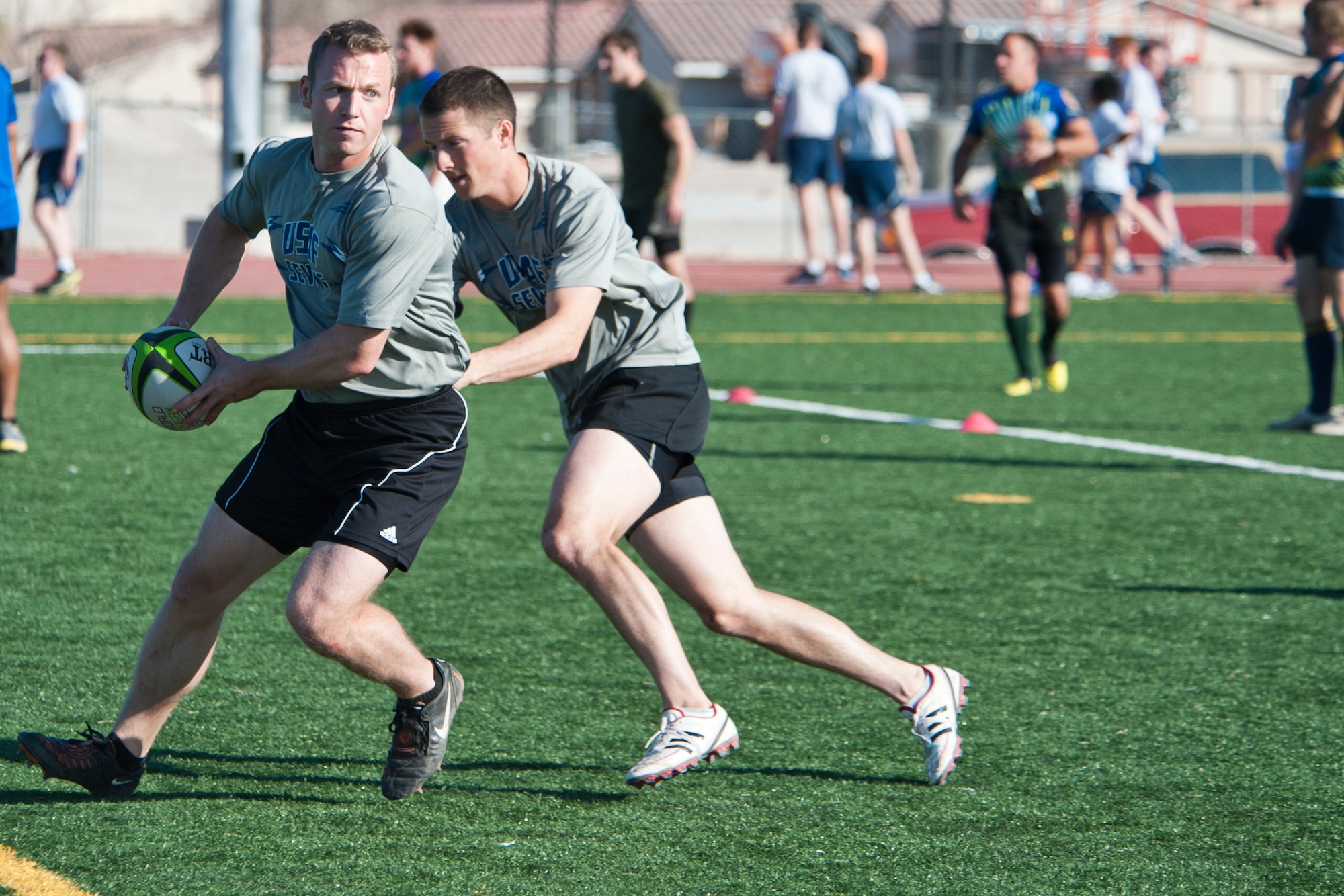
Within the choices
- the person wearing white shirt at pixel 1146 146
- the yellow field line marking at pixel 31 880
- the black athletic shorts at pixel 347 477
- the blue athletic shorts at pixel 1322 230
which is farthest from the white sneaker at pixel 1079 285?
the yellow field line marking at pixel 31 880

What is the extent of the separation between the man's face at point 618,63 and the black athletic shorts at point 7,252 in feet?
15.7

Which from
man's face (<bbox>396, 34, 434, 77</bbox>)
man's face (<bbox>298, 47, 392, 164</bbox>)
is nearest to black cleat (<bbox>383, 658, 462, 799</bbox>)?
man's face (<bbox>298, 47, 392, 164</bbox>)

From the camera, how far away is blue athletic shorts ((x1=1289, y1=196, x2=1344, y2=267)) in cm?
899


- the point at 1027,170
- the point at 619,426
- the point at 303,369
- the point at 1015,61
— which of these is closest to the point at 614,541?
the point at 619,426

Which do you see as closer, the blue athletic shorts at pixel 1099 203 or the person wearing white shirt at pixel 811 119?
the blue athletic shorts at pixel 1099 203

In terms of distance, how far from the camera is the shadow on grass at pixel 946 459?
8.85 metres

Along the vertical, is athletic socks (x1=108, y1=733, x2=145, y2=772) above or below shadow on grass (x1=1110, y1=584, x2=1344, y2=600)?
above

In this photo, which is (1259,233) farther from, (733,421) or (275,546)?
(275,546)

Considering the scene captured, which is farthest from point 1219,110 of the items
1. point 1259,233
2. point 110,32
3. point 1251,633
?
point 1251,633

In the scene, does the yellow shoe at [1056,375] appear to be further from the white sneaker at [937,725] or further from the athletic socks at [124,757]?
the athletic socks at [124,757]

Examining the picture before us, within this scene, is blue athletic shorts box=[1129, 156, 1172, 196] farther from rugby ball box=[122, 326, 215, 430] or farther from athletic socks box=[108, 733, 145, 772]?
athletic socks box=[108, 733, 145, 772]

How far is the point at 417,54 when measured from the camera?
38.1ft

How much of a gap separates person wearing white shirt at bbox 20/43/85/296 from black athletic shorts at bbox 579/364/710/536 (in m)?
12.7

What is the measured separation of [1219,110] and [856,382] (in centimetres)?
5468
